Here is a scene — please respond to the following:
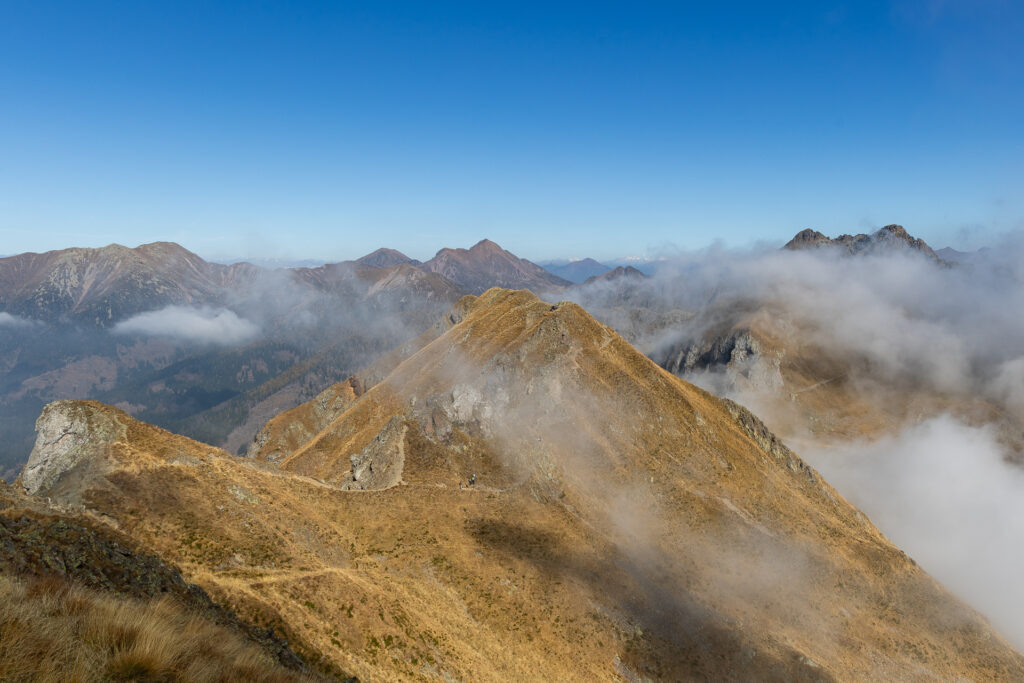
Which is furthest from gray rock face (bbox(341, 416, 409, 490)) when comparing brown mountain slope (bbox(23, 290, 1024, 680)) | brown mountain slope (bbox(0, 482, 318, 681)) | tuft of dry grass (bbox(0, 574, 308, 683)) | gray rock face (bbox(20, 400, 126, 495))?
tuft of dry grass (bbox(0, 574, 308, 683))

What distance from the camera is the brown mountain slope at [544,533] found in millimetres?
30109

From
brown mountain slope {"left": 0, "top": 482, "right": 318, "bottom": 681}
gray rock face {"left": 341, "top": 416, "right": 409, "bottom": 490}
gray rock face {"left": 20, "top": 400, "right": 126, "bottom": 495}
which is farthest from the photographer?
gray rock face {"left": 341, "top": 416, "right": 409, "bottom": 490}

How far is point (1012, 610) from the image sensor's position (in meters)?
119

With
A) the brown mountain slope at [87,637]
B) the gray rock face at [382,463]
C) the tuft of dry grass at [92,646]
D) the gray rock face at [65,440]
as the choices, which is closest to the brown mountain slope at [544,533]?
the gray rock face at [65,440]

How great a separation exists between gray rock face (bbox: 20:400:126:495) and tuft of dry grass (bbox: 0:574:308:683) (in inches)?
1478

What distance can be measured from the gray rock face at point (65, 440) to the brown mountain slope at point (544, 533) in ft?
0.74

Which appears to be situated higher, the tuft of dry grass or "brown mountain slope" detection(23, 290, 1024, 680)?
the tuft of dry grass

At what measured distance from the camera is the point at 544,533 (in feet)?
169

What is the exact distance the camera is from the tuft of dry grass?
552 centimetres

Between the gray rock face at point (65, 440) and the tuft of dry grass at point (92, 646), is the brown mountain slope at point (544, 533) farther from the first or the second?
the tuft of dry grass at point (92, 646)

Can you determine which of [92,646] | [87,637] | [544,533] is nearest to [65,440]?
[87,637]

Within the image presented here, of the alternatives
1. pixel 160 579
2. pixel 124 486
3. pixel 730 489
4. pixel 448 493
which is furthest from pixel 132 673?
pixel 730 489

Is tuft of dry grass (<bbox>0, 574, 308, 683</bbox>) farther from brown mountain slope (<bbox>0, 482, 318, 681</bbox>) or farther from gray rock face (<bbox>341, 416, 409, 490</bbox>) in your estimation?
gray rock face (<bbox>341, 416, 409, 490</bbox>)

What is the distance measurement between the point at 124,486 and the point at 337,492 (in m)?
18.4
